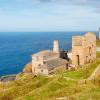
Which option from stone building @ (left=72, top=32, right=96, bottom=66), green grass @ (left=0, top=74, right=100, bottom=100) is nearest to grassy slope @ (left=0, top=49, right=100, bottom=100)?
green grass @ (left=0, top=74, right=100, bottom=100)

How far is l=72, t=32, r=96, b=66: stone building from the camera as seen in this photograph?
169ft

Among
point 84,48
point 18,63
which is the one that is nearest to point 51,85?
point 84,48

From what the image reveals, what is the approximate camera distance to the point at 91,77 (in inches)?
1420

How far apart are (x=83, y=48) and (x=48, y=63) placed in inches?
337

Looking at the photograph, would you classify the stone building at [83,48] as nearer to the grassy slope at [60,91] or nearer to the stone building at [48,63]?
the stone building at [48,63]

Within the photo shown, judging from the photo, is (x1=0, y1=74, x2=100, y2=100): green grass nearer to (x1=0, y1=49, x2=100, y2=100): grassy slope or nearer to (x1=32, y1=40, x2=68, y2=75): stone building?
(x1=0, y1=49, x2=100, y2=100): grassy slope

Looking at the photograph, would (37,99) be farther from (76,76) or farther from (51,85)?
(76,76)

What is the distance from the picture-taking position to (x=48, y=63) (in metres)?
55.9

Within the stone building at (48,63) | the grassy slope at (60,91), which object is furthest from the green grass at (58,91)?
the stone building at (48,63)

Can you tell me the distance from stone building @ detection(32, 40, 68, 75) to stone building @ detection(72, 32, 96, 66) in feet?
14.3

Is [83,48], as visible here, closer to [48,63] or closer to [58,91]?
[48,63]

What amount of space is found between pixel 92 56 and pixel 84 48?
140 inches

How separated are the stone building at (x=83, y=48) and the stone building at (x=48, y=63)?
4356mm

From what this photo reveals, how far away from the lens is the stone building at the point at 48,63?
54156 millimetres
